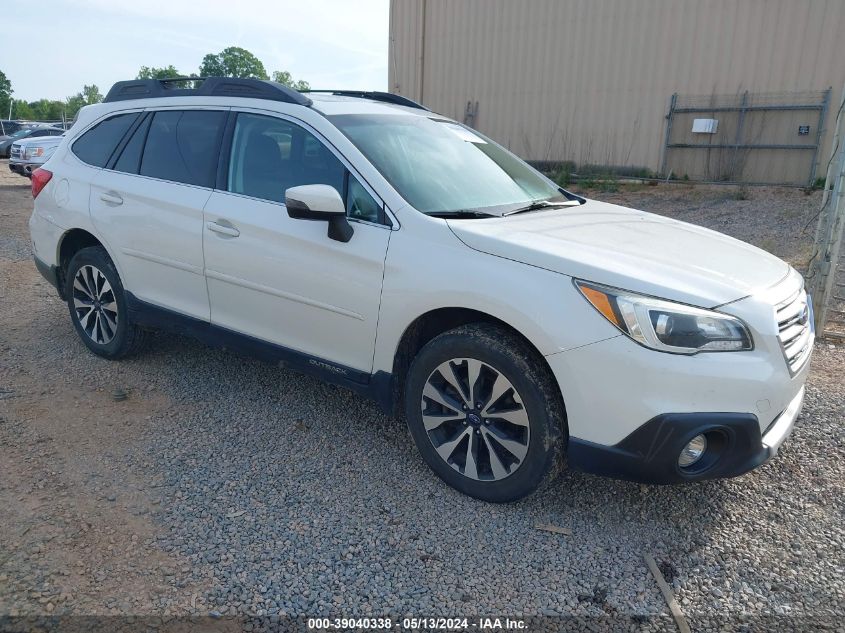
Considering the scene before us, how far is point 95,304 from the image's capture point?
4664mm

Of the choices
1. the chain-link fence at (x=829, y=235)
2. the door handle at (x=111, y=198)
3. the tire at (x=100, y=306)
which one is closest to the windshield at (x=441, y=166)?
the door handle at (x=111, y=198)

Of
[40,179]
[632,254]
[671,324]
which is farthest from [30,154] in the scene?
[671,324]

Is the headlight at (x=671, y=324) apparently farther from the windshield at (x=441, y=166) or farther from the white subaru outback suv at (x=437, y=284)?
the windshield at (x=441, y=166)

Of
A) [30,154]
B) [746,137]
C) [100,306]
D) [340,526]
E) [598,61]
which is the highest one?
[598,61]

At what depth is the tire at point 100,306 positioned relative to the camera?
450 centimetres

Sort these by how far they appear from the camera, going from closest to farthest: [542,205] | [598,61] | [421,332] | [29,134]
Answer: [421,332] < [542,205] < [598,61] < [29,134]

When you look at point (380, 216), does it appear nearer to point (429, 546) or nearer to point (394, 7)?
point (429, 546)

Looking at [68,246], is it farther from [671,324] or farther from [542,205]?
[671,324]

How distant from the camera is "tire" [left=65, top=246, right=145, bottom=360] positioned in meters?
4.50

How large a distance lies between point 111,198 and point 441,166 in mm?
2264

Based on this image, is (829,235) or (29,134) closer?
(829,235)

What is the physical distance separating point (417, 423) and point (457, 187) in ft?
4.18

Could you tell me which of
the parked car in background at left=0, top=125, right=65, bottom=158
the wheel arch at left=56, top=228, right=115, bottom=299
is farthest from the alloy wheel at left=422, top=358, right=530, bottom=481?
the parked car in background at left=0, top=125, right=65, bottom=158

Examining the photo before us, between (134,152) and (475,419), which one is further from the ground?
(134,152)
